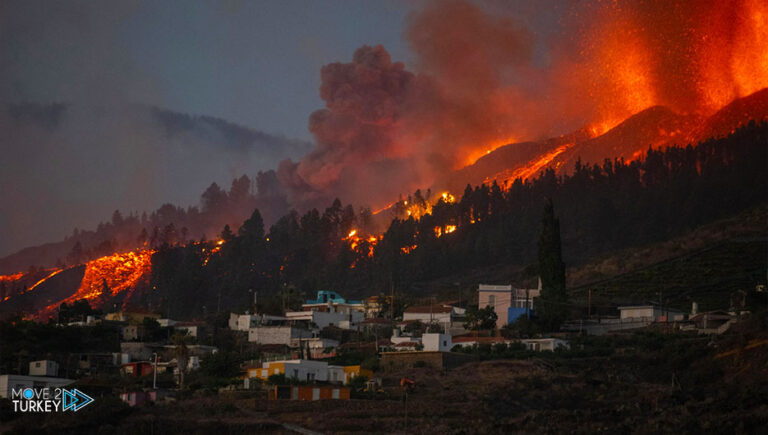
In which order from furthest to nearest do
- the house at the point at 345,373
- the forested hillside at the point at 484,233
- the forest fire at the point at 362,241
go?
the forest fire at the point at 362,241 → the forested hillside at the point at 484,233 → the house at the point at 345,373

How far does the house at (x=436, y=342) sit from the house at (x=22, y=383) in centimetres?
2422

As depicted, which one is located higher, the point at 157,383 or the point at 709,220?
the point at 709,220

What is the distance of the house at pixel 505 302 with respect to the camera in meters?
78.0

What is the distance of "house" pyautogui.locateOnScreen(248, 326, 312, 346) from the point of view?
81.5 m

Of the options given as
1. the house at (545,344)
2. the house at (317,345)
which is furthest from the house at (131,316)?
the house at (545,344)

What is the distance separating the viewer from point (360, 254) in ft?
458

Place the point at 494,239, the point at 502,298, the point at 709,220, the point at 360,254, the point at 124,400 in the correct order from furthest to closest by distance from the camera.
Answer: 1. the point at 360,254
2. the point at 494,239
3. the point at 709,220
4. the point at 502,298
5. the point at 124,400

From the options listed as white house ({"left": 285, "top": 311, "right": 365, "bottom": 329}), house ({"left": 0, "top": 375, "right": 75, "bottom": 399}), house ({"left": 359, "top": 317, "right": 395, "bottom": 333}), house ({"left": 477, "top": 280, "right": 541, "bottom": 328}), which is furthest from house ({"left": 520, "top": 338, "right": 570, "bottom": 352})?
house ({"left": 0, "top": 375, "right": 75, "bottom": 399})

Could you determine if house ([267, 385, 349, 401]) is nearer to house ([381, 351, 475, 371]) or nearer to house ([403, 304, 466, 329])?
house ([381, 351, 475, 371])

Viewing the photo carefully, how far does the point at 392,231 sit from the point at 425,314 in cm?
5590

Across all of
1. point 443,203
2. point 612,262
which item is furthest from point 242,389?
point 443,203

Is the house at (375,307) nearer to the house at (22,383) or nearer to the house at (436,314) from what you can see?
the house at (436,314)

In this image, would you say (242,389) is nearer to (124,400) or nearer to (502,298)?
(124,400)

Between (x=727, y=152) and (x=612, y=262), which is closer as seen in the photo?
(x=612, y=262)
